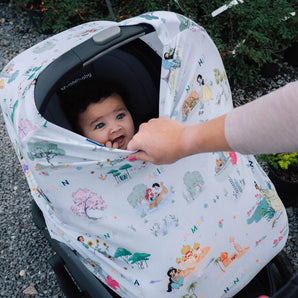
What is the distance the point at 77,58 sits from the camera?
885mm

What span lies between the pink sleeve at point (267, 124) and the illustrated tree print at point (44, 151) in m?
0.41

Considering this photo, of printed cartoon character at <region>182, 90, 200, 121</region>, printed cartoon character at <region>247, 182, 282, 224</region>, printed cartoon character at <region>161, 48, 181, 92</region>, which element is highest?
printed cartoon character at <region>161, 48, 181, 92</region>

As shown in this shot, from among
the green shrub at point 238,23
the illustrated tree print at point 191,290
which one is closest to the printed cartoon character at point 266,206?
the illustrated tree print at point 191,290

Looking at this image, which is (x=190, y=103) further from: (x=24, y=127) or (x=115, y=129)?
(x=24, y=127)

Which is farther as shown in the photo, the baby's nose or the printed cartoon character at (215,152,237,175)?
the baby's nose

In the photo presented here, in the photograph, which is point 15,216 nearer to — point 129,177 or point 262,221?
point 129,177

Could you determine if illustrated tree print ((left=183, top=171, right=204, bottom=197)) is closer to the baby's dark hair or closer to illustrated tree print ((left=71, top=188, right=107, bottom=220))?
illustrated tree print ((left=71, top=188, right=107, bottom=220))

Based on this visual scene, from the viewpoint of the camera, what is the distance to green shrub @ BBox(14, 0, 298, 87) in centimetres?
200

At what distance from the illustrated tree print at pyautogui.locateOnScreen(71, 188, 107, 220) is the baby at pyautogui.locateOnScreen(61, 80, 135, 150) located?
0.96ft

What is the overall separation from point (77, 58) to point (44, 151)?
0.25 m

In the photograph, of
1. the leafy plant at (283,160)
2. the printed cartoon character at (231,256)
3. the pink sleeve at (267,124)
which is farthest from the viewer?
the leafy plant at (283,160)

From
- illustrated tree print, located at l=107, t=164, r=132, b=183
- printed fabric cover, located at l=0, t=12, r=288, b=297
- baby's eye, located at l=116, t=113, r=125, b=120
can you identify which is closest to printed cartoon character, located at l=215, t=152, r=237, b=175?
printed fabric cover, located at l=0, t=12, r=288, b=297

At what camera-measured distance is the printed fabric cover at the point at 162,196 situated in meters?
0.88

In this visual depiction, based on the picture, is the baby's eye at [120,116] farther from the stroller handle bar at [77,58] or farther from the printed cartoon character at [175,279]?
the printed cartoon character at [175,279]
